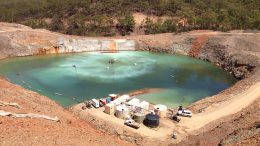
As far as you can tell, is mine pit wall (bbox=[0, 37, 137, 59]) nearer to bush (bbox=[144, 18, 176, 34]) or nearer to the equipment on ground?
bush (bbox=[144, 18, 176, 34])

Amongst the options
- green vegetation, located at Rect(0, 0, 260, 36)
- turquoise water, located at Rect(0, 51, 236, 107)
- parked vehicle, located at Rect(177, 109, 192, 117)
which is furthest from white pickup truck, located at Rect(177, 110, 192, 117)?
green vegetation, located at Rect(0, 0, 260, 36)

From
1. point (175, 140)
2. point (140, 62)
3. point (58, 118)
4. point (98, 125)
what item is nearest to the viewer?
point (58, 118)

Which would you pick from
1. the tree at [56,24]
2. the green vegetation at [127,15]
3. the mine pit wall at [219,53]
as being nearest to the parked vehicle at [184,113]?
the mine pit wall at [219,53]

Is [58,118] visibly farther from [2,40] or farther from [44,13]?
[44,13]

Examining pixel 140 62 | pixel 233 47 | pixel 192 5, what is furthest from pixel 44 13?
pixel 233 47

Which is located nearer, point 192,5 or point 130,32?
point 130,32

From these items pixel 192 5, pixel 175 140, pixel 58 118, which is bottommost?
pixel 175 140
